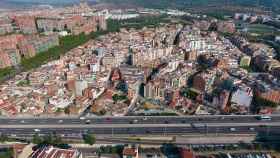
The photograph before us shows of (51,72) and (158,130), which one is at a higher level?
(51,72)

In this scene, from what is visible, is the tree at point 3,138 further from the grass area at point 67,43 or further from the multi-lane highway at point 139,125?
the grass area at point 67,43

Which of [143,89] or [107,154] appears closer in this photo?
[107,154]

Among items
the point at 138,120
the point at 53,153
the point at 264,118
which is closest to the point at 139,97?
the point at 138,120

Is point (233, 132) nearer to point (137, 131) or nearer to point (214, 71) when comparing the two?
point (137, 131)

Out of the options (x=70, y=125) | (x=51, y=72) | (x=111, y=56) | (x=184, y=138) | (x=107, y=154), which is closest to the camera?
(x=107, y=154)

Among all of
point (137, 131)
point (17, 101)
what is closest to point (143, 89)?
point (137, 131)

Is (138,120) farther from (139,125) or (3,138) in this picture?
(3,138)
